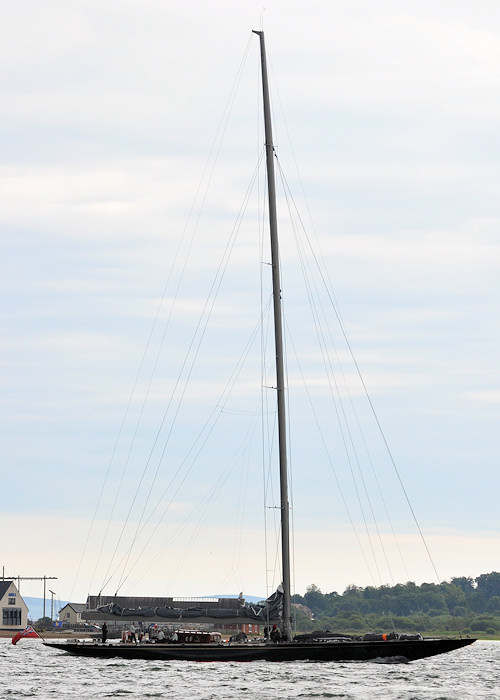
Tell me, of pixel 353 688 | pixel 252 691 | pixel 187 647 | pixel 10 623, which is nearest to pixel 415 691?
pixel 353 688

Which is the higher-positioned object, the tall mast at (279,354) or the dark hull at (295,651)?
the tall mast at (279,354)

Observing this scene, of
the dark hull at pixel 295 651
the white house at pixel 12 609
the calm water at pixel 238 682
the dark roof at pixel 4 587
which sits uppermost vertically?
the dark roof at pixel 4 587

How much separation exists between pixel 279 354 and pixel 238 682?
15.8 m

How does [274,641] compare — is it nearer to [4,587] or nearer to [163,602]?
[163,602]

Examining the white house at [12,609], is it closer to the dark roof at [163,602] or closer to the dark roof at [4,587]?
the dark roof at [4,587]

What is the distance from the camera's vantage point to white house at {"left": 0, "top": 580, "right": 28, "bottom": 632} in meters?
161

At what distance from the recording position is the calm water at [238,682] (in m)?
45.1

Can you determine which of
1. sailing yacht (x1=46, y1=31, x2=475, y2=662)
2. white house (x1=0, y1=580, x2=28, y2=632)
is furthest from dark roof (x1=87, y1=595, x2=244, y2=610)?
white house (x1=0, y1=580, x2=28, y2=632)

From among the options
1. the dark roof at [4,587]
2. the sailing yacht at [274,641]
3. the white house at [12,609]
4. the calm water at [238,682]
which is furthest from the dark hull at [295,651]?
the dark roof at [4,587]

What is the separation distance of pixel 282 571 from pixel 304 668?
379 inches

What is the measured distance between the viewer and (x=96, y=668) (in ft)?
198

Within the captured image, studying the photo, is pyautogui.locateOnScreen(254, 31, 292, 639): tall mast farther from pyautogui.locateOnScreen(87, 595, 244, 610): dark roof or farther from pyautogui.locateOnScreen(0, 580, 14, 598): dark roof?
pyautogui.locateOnScreen(0, 580, 14, 598): dark roof

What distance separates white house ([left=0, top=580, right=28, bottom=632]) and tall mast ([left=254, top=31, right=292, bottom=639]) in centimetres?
11484

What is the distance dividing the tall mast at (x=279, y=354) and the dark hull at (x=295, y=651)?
2187 mm
